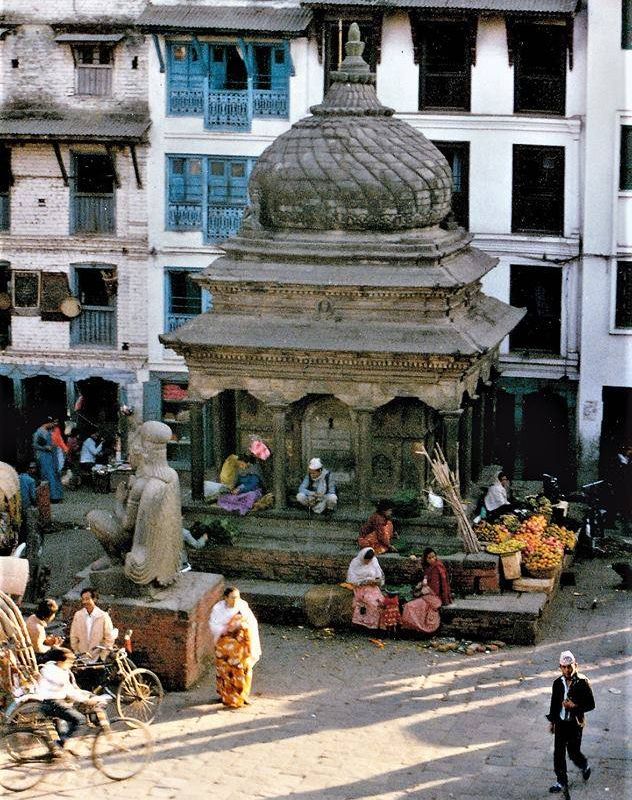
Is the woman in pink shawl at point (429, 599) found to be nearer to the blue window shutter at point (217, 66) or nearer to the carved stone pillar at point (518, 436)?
the carved stone pillar at point (518, 436)

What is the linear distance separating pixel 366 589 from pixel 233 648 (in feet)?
12.2

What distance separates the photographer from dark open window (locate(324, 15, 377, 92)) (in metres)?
42.2

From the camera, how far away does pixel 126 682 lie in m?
26.8

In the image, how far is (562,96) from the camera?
41938mm

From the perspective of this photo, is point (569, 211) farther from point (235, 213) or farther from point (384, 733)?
point (384, 733)

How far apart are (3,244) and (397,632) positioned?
54.1 ft

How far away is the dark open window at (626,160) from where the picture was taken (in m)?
40.9

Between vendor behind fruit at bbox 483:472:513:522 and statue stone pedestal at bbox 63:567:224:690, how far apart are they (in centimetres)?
634

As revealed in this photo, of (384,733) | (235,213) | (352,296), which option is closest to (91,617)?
(384,733)

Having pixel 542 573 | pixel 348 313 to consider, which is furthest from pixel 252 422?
pixel 542 573

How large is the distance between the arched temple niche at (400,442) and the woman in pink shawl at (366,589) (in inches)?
98.4

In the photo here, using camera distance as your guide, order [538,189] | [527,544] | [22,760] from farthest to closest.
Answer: [538,189]
[527,544]
[22,760]

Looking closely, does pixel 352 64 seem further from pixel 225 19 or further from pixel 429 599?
pixel 429 599

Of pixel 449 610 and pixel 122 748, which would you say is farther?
pixel 449 610
